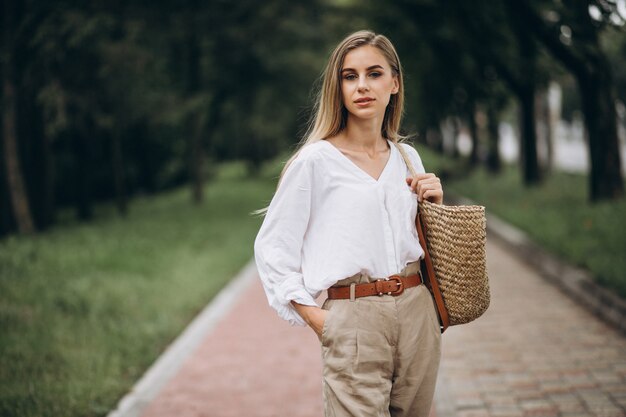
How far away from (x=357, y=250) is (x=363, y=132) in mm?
484

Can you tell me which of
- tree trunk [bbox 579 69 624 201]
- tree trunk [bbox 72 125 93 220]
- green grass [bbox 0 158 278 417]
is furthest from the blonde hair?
tree trunk [bbox 72 125 93 220]

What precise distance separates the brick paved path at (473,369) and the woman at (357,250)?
2099mm

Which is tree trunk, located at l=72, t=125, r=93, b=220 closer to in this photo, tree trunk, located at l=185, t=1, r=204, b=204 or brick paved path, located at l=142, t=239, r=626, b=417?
tree trunk, located at l=185, t=1, r=204, b=204

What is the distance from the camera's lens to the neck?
99.7 inches

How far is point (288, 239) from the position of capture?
2441 millimetres

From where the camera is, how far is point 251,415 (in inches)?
174

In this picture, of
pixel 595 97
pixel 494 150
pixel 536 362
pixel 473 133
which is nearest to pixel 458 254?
pixel 536 362

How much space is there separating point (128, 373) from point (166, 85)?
1743 centimetres

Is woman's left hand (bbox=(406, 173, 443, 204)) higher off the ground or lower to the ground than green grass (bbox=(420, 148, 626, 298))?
higher

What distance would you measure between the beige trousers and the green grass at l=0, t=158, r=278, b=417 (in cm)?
89

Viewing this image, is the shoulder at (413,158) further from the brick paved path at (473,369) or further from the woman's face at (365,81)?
the brick paved path at (473,369)

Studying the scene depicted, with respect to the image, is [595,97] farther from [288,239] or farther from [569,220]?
[288,239]

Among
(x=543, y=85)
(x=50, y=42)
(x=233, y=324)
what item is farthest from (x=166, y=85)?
(x=233, y=324)

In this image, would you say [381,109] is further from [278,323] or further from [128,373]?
[278,323]
